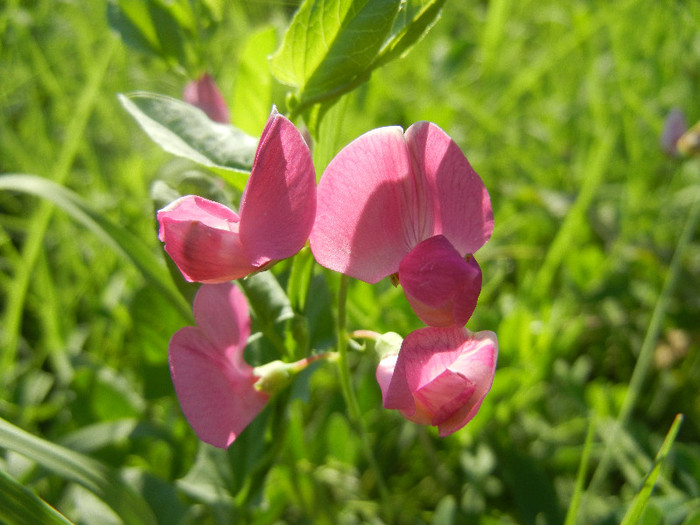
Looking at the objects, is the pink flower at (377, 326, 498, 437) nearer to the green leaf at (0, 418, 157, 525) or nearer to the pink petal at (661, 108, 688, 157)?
the green leaf at (0, 418, 157, 525)

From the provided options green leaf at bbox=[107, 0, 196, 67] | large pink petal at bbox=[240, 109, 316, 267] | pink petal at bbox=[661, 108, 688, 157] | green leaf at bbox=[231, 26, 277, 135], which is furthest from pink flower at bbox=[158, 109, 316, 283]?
pink petal at bbox=[661, 108, 688, 157]

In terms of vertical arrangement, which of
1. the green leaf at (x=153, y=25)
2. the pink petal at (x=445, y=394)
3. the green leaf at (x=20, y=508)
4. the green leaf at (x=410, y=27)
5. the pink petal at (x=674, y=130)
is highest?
the green leaf at (x=410, y=27)

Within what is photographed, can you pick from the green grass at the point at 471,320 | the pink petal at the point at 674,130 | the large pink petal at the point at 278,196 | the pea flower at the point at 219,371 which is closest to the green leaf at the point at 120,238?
the green grass at the point at 471,320

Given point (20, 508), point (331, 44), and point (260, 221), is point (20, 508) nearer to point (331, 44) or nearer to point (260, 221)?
point (260, 221)

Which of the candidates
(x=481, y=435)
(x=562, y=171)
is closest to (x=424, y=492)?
(x=481, y=435)

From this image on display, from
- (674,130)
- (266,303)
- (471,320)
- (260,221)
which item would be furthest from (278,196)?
(674,130)

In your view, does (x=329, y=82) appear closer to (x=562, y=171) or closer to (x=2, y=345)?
(x=2, y=345)

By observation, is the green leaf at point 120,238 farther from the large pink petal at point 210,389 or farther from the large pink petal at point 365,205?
the large pink petal at point 365,205
